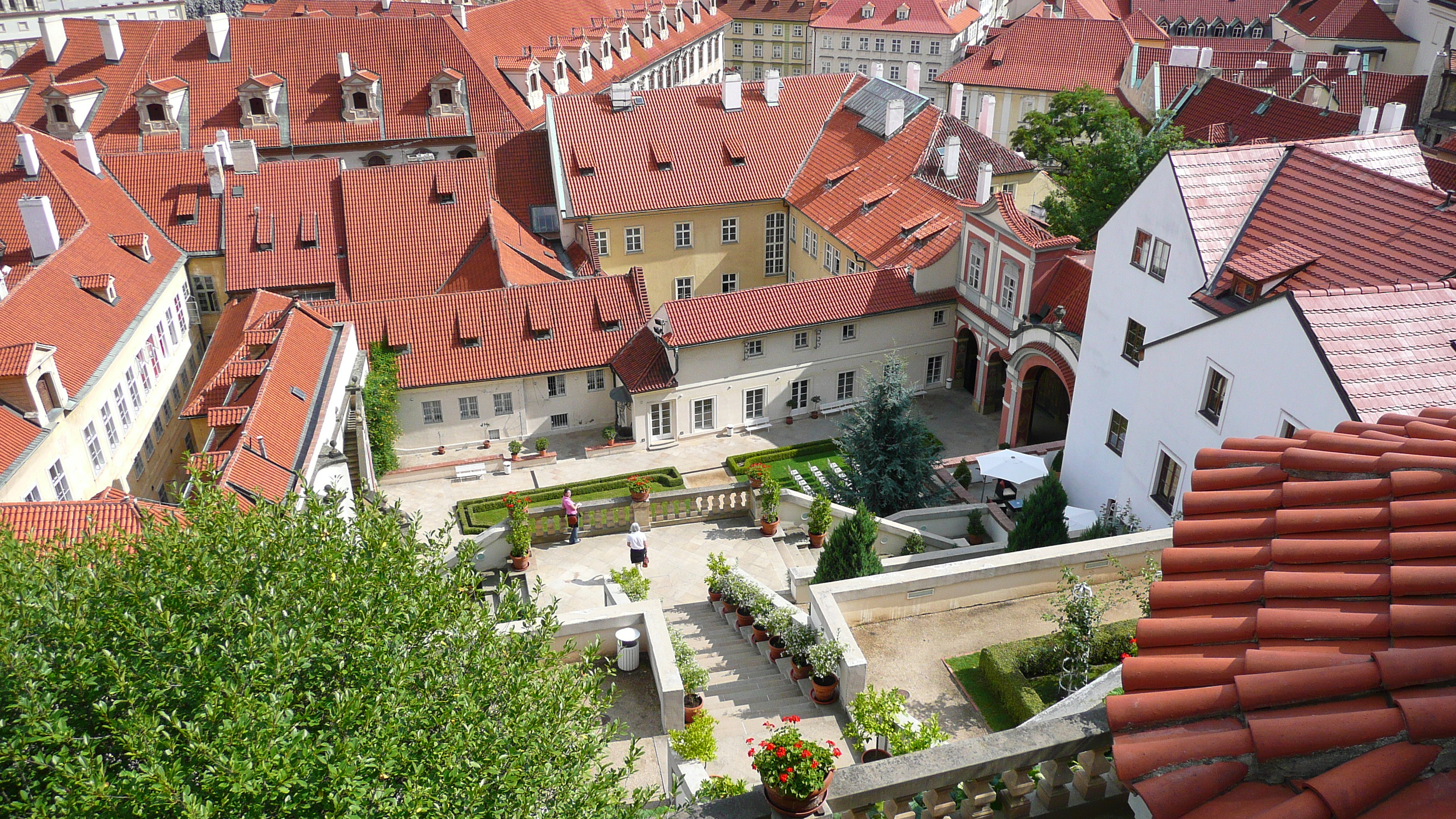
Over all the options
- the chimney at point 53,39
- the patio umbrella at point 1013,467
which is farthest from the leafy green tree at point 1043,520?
the chimney at point 53,39

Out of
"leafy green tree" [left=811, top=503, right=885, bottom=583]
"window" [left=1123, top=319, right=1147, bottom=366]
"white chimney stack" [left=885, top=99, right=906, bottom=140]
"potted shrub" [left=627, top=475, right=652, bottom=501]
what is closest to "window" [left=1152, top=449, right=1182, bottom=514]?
"window" [left=1123, top=319, right=1147, bottom=366]

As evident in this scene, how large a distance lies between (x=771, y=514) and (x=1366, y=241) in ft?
58.0

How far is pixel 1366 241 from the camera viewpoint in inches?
963

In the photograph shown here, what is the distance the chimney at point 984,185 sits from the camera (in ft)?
143

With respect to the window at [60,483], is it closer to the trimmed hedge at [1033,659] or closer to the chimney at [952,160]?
the trimmed hedge at [1033,659]

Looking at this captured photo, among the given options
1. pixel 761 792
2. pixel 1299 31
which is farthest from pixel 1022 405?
pixel 1299 31

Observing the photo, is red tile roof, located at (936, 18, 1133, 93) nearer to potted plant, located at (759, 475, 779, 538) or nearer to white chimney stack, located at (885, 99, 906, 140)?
white chimney stack, located at (885, 99, 906, 140)

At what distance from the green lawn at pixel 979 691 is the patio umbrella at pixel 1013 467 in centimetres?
1510

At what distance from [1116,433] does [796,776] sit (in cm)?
2379

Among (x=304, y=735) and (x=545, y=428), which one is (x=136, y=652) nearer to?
(x=304, y=735)

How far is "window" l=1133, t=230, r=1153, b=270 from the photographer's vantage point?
96.9 ft

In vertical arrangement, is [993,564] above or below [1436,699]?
below

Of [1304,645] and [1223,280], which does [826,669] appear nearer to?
[1304,645]

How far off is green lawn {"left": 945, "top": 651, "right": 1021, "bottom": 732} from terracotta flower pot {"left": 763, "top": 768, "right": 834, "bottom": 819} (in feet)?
28.7
